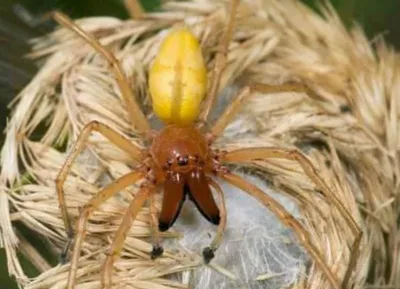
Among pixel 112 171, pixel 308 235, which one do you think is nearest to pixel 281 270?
pixel 308 235

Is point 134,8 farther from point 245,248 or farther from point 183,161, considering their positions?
point 245,248

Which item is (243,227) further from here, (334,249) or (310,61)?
(310,61)

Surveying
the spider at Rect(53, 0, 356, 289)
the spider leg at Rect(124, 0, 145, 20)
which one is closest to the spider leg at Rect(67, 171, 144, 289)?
the spider at Rect(53, 0, 356, 289)

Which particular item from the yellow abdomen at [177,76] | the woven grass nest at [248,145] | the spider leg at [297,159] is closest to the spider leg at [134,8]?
the woven grass nest at [248,145]

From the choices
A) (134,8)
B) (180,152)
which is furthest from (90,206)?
(134,8)

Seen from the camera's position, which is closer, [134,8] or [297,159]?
[297,159]

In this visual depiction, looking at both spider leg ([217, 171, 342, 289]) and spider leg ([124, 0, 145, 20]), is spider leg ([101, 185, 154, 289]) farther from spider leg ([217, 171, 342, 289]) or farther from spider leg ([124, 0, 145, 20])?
spider leg ([124, 0, 145, 20])

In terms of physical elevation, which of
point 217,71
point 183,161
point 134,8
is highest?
point 134,8
